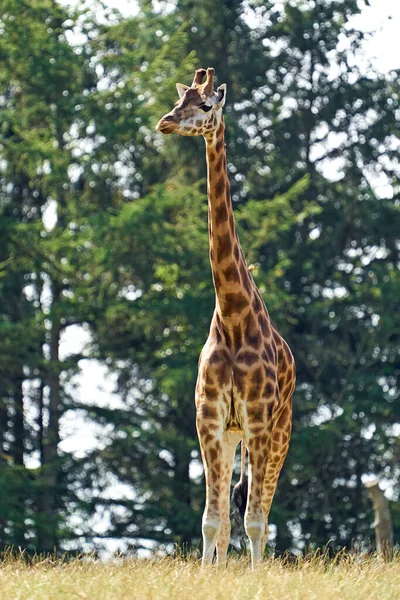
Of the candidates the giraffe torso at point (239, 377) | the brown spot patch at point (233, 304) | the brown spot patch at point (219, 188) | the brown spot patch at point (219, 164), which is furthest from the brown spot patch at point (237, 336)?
the brown spot patch at point (219, 164)

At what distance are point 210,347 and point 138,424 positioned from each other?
14.4 metres

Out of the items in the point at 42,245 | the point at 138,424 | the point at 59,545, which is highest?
the point at 42,245

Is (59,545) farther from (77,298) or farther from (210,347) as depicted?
(210,347)

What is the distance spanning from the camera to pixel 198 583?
24.5ft

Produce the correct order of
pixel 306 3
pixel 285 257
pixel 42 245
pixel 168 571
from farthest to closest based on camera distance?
1. pixel 306 3
2. pixel 285 257
3. pixel 42 245
4. pixel 168 571

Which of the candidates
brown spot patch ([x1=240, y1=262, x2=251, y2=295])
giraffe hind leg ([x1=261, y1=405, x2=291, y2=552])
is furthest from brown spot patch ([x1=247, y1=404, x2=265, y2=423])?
giraffe hind leg ([x1=261, y1=405, x2=291, y2=552])

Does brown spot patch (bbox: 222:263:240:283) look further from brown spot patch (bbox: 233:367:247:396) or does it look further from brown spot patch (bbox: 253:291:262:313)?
brown spot patch (bbox: 233:367:247:396)

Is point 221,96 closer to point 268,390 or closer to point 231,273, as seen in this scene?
point 231,273

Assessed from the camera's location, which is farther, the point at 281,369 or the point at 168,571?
the point at 281,369

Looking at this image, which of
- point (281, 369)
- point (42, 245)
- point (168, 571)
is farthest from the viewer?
point (42, 245)

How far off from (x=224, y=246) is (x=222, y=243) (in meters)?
0.03

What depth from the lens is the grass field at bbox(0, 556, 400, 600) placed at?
7.13 metres

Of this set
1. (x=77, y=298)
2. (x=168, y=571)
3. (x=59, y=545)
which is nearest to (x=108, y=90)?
(x=77, y=298)

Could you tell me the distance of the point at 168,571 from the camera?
27.7ft
